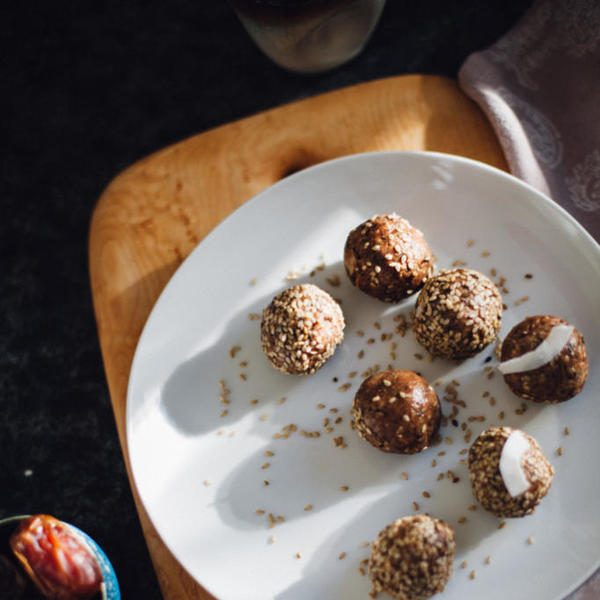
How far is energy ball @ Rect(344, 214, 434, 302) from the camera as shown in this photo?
1525 mm

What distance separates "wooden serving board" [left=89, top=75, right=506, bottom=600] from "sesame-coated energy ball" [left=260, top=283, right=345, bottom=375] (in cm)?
31

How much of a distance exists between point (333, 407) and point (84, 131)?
4.03ft

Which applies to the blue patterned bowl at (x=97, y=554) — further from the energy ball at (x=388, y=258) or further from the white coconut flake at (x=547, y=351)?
the white coconut flake at (x=547, y=351)

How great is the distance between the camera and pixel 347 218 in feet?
5.63

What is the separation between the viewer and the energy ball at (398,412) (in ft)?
4.76

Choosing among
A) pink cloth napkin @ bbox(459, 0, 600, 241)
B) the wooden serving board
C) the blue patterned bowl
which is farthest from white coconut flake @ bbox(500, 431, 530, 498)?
the blue patterned bowl

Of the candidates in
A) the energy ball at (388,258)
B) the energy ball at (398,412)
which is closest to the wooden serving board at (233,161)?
the energy ball at (388,258)

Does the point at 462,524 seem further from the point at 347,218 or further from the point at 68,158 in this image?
the point at 68,158

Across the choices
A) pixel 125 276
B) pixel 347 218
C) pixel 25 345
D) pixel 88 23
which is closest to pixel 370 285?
pixel 347 218

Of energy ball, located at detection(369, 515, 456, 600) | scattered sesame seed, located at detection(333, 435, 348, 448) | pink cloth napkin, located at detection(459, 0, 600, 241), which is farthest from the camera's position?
pink cloth napkin, located at detection(459, 0, 600, 241)

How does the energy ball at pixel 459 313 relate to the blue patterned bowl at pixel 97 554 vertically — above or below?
above

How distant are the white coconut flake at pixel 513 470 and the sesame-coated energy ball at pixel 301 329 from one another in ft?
1.30

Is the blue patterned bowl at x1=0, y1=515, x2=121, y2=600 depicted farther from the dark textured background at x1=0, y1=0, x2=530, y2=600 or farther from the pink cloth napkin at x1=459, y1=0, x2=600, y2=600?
the pink cloth napkin at x1=459, y1=0, x2=600, y2=600

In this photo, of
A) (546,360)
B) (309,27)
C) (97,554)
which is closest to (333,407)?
(546,360)
